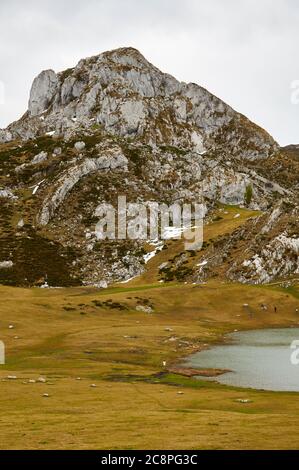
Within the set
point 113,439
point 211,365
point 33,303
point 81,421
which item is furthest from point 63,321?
point 113,439

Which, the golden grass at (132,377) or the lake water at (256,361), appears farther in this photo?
the lake water at (256,361)

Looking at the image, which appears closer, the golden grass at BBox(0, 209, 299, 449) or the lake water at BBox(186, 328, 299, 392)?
the golden grass at BBox(0, 209, 299, 449)

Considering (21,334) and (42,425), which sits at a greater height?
(42,425)

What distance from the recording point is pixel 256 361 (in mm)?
81125

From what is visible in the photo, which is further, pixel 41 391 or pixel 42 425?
pixel 41 391

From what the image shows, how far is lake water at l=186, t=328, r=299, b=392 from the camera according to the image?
66.0 metres

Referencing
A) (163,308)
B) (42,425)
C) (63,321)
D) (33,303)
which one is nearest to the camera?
(42,425)

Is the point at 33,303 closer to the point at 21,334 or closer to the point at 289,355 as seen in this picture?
the point at 21,334

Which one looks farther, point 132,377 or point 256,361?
point 256,361

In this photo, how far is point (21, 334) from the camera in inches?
3920

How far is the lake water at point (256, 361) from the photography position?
217ft

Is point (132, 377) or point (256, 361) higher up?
point (132, 377)
